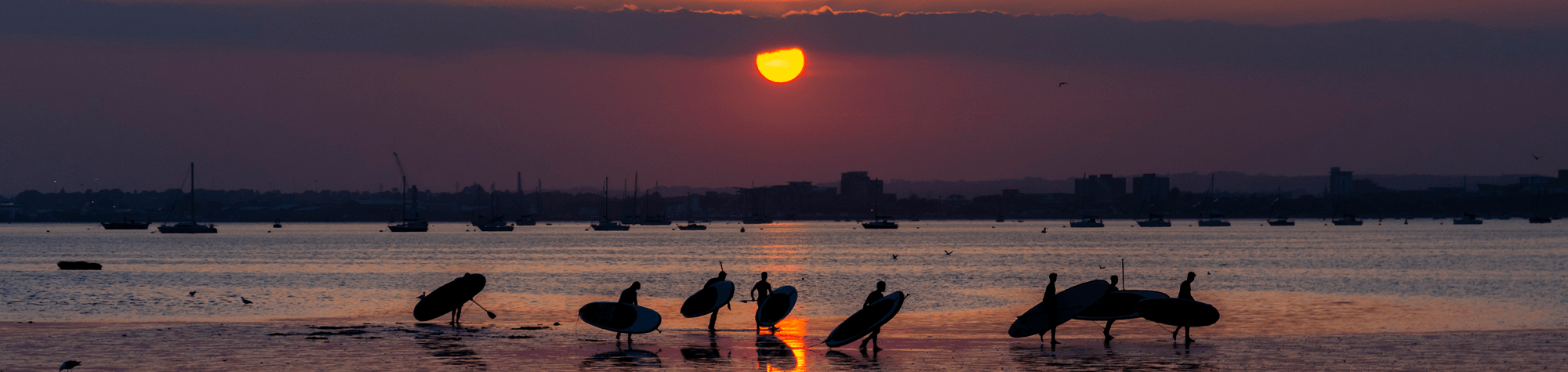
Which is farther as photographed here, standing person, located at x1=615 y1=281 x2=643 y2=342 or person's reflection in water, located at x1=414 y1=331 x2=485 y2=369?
standing person, located at x1=615 y1=281 x2=643 y2=342

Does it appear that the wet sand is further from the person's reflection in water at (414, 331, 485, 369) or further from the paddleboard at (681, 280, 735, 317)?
the paddleboard at (681, 280, 735, 317)

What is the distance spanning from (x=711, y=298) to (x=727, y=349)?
4.96m

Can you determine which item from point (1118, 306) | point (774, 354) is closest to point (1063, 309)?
point (1118, 306)

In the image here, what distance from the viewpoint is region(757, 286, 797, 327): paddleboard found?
109 feet

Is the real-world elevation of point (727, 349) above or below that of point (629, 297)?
below

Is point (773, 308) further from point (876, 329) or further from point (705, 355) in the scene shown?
point (705, 355)

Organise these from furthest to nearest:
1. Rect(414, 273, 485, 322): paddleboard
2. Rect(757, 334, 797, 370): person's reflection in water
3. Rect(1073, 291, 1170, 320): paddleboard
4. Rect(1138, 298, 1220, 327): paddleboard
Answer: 1. Rect(414, 273, 485, 322): paddleboard
2. Rect(1073, 291, 1170, 320): paddleboard
3. Rect(1138, 298, 1220, 327): paddleboard
4. Rect(757, 334, 797, 370): person's reflection in water

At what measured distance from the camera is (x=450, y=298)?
1469 inches

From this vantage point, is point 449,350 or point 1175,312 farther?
point 1175,312

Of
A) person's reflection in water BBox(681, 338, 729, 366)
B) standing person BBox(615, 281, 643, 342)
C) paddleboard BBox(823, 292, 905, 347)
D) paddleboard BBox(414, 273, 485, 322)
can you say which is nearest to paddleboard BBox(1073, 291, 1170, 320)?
Result: paddleboard BBox(823, 292, 905, 347)

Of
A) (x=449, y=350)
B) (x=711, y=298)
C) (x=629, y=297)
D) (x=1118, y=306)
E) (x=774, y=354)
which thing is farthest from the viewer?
(x=711, y=298)

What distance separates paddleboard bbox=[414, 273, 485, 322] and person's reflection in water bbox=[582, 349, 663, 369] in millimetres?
9647

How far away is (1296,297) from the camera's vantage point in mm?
58188

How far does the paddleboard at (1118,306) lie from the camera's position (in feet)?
104
